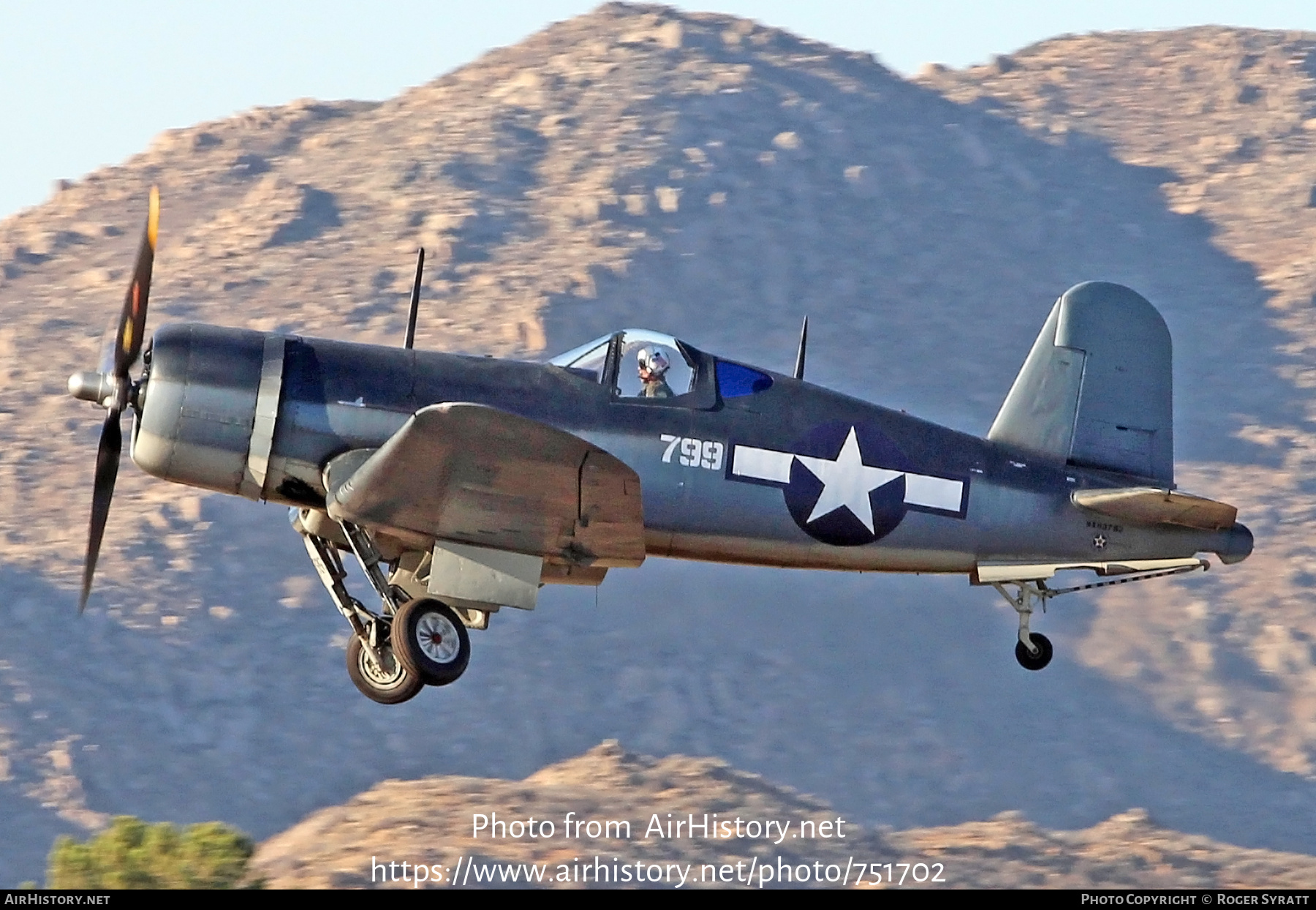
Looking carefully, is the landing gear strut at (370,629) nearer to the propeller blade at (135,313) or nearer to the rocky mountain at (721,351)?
the propeller blade at (135,313)

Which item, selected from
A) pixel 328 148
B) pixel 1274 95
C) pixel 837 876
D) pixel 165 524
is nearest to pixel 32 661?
pixel 165 524

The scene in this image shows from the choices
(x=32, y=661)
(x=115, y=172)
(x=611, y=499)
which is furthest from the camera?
(x=115, y=172)

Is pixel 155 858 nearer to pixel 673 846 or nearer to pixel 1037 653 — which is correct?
pixel 1037 653

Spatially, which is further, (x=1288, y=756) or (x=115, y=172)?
(x=115, y=172)

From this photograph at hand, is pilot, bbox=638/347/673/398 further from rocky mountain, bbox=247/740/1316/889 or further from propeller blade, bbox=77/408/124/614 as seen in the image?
rocky mountain, bbox=247/740/1316/889

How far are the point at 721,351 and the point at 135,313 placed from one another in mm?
44788

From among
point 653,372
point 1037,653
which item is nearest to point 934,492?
point 1037,653

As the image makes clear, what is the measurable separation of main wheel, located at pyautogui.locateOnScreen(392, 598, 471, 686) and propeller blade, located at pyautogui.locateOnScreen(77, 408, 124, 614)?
1.98 m

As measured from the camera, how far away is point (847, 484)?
12695 millimetres

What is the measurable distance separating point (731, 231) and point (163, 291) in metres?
18.7

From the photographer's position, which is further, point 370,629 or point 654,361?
point 370,629

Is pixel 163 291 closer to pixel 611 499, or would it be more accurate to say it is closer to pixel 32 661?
pixel 32 661

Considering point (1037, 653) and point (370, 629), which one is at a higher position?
point (1037, 653)

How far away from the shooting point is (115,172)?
73.0m
